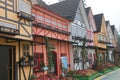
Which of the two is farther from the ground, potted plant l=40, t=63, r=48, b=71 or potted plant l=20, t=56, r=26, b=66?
potted plant l=20, t=56, r=26, b=66

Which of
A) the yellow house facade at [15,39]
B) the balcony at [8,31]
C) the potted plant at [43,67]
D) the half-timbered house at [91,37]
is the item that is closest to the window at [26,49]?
the yellow house facade at [15,39]

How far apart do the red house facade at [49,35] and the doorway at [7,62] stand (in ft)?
7.30

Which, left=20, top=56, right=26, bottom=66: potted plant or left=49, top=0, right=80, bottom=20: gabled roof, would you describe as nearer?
left=20, top=56, right=26, bottom=66: potted plant

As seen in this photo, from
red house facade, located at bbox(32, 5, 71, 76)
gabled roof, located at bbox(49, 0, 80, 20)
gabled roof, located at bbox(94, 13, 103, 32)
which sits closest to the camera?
red house facade, located at bbox(32, 5, 71, 76)

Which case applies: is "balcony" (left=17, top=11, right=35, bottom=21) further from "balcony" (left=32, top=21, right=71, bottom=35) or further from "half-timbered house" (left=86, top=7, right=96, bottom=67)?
"half-timbered house" (left=86, top=7, right=96, bottom=67)

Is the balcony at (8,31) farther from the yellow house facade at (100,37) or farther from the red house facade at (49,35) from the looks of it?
the yellow house facade at (100,37)

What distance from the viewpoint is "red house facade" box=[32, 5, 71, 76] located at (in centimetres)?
1688

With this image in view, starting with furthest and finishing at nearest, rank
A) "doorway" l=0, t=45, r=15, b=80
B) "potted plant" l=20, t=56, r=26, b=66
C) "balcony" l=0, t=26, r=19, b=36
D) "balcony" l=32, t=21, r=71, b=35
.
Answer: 1. "balcony" l=32, t=21, r=71, b=35
2. "potted plant" l=20, t=56, r=26, b=66
3. "doorway" l=0, t=45, r=15, b=80
4. "balcony" l=0, t=26, r=19, b=36

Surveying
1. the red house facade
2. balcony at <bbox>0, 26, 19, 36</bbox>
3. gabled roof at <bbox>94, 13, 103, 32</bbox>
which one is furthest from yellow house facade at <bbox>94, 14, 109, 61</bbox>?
balcony at <bbox>0, 26, 19, 36</bbox>

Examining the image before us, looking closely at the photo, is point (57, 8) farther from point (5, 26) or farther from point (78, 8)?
point (5, 26)

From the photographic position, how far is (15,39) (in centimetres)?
1236

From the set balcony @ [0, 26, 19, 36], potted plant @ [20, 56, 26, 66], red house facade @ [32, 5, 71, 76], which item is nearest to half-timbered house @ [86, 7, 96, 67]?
red house facade @ [32, 5, 71, 76]

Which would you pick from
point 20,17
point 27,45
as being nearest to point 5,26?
point 20,17

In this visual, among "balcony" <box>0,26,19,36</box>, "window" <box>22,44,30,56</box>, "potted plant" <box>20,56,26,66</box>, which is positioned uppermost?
"balcony" <box>0,26,19,36</box>
